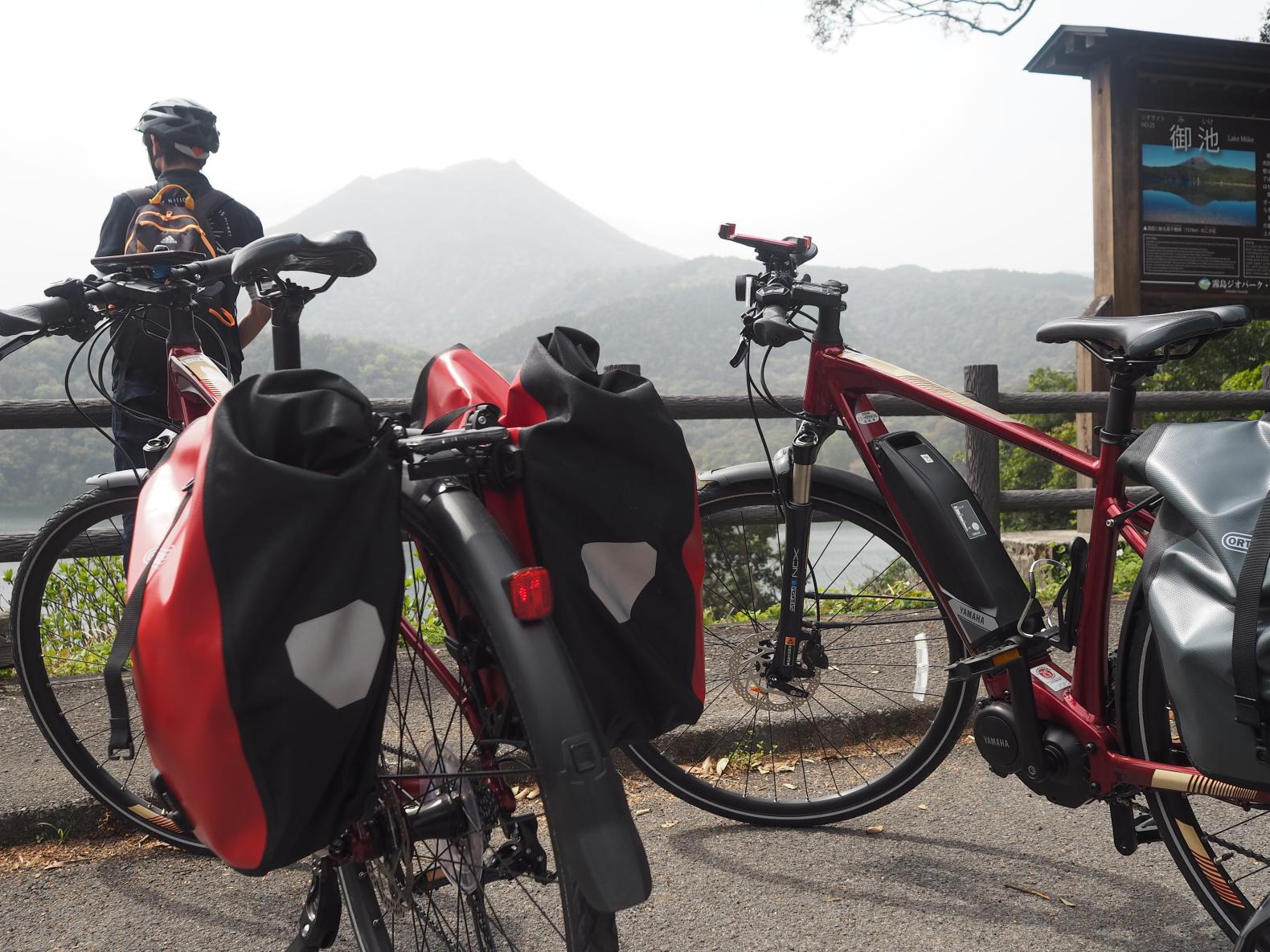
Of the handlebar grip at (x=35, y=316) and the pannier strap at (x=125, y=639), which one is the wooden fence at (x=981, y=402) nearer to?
the handlebar grip at (x=35, y=316)

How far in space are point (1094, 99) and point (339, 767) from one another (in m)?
6.73

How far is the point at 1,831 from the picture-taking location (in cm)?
257

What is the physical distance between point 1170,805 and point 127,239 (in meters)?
3.26

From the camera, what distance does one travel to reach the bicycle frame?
200 cm

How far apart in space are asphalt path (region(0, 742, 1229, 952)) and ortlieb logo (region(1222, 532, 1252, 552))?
992 millimetres

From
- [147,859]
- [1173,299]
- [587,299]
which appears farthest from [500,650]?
[587,299]

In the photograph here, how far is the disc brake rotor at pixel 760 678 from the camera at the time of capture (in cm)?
262

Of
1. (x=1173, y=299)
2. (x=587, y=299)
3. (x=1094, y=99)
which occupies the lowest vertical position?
(x=587, y=299)

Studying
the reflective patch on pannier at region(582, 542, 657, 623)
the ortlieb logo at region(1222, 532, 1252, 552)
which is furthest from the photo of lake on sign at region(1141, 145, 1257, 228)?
the reflective patch on pannier at region(582, 542, 657, 623)

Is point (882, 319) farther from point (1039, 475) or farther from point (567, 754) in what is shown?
point (567, 754)

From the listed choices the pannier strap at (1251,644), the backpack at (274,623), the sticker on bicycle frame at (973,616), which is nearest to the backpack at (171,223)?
the backpack at (274,623)

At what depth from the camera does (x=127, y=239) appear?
3252 millimetres

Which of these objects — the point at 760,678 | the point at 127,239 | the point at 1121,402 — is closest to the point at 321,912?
the point at 760,678

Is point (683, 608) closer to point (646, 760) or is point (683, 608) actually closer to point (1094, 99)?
point (646, 760)
